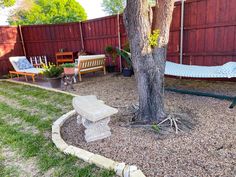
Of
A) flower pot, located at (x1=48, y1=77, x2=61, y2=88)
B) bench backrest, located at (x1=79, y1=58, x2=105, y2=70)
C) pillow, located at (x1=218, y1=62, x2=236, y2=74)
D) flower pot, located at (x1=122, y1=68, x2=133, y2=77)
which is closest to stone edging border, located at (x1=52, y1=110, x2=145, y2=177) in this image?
pillow, located at (x1=218, y1=62, x2=236, y2=74)

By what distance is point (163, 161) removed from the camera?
1762 mm

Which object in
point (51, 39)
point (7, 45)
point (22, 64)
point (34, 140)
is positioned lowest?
point (34, 140)

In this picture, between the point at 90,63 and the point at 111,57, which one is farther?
the point at 111,57

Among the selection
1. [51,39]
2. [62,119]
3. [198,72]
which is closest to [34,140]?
[62,119]

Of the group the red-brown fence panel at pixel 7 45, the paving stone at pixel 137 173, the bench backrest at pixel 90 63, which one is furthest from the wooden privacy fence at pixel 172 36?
the paving stone at pixel 137 173

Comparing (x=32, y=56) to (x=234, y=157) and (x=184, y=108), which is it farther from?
(x=234, y=157)

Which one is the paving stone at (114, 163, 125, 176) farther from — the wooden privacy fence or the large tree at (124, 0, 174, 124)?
the wooden privacy fence

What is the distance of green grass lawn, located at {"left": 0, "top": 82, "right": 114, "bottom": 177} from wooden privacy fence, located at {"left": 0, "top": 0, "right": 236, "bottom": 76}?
3507 millimetres

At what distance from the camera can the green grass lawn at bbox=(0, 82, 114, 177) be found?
1770mm

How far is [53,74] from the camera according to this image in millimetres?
5051

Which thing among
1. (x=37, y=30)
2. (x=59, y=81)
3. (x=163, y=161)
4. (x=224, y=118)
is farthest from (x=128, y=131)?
(x=37, y=30)

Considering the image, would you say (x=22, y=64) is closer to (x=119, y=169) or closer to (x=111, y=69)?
(x=111, y=69)

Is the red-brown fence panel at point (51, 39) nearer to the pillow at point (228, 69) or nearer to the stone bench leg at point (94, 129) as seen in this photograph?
the pillow at point (228, 69)

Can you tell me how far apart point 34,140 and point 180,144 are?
1.79m
